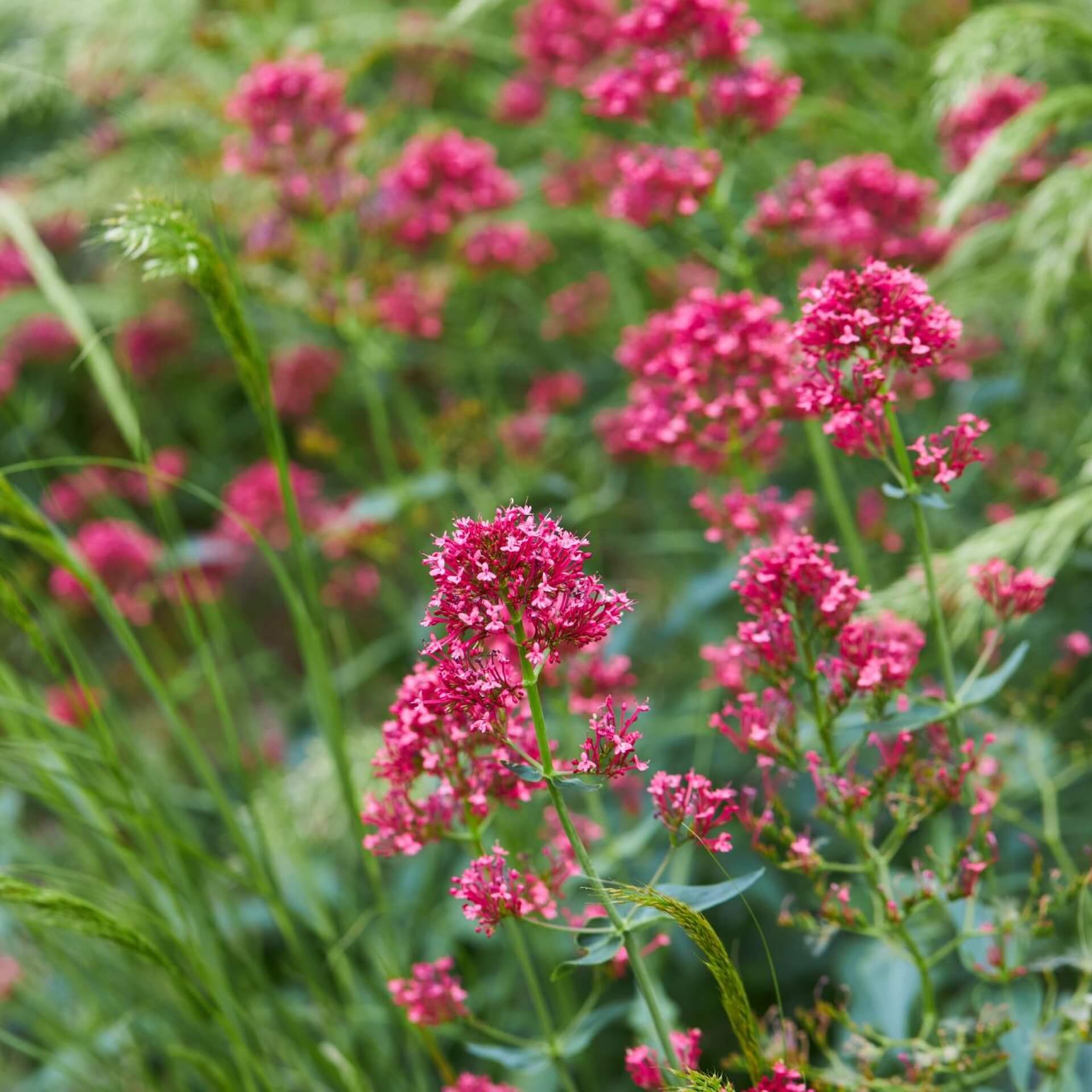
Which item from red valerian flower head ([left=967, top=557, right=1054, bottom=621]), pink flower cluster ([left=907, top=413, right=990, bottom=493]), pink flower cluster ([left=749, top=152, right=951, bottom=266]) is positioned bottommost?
red valerian flower head ([left=967, top=557, right=1054, bottom=621])

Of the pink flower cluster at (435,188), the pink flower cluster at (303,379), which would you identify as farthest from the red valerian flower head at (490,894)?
the pink flower cluster at (303,379)

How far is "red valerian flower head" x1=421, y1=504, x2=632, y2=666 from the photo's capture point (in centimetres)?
83

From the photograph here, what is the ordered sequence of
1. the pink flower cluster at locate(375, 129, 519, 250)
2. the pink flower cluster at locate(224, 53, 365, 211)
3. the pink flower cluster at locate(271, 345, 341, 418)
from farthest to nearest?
the pink flower cluster at locate(271, 345, 341, 418)
the pink flower cluster at locate(375, 129, 519, 250)
the pink flower cluster at locate(224, 53, 365, 211)

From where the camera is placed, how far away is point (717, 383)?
1.45 metres

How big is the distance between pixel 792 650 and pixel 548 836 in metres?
0.33

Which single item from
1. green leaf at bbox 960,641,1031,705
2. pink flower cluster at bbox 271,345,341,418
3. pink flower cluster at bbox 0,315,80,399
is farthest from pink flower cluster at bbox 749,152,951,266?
pink flower cluster at bbox 0,315,80,399

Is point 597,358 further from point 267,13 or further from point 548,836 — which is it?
point 548,836

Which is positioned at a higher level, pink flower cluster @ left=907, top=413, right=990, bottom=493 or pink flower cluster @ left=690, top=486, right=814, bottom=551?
pink flower cluster @ left=907, top=413, right=990, bottom=493

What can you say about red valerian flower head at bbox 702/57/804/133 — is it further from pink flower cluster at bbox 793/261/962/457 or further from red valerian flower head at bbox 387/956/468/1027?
red valerian flower head at bbox 387/956/468/1027

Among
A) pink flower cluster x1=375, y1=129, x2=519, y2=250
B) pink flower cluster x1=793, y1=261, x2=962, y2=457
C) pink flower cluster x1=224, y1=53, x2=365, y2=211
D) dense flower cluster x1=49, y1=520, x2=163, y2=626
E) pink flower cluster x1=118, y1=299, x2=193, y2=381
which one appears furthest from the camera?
pink flower cluster x1=118, y1=299, x2=193, y2=381

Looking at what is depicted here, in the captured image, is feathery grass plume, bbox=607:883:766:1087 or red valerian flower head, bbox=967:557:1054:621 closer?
feathery grass plume, bbox=607:883:766:1087

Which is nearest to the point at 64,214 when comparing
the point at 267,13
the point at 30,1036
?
the point at 267,13

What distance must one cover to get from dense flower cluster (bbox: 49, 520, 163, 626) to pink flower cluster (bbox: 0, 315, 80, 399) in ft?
2.66

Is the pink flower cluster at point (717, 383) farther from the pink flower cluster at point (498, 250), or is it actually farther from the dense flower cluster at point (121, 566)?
the dense flower cluster at point (121, 566)
